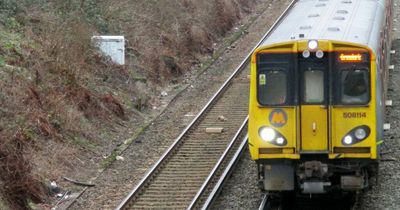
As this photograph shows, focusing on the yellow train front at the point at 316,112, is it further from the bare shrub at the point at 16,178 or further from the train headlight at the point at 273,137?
the bare shrub at the point at 16,178

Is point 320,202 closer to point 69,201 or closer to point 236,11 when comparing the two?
point 69,201

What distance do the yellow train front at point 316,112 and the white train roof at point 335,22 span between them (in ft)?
0.24

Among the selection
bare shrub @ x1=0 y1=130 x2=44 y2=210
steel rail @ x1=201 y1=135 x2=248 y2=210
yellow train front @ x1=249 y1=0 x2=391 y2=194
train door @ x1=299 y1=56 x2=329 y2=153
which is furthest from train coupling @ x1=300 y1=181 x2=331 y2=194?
bare shrub @ x1=0 y1=130 x2=44 y2=210

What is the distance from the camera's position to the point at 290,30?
43.2 ft

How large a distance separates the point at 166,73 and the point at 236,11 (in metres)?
8.62

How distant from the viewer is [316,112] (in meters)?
12.0

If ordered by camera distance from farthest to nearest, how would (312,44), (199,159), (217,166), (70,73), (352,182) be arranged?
(70,73) → (199,159) → (217,166) → (352,182) → (312,44)

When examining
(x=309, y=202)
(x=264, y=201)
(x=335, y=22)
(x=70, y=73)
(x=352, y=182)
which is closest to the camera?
(x=352, y=182)

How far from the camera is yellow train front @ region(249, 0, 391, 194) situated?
12.0 metres

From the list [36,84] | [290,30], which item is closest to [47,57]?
[36,84]

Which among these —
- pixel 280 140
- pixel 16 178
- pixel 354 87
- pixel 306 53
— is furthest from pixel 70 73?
pixel 354 87

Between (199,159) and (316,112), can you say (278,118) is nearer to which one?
(316,112)

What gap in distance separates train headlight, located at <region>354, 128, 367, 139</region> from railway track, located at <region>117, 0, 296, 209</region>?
2827 millimetres

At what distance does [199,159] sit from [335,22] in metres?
4.21
